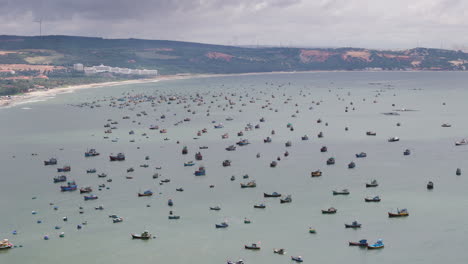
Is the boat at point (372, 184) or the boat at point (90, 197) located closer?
the boat at point (90, 197)

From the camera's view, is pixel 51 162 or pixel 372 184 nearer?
pixel 372 184

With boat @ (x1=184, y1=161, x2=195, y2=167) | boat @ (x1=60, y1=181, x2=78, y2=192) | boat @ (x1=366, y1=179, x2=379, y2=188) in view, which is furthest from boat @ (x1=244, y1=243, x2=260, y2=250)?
boat @ (x1=184, y1=161, x2=195, y2=167)

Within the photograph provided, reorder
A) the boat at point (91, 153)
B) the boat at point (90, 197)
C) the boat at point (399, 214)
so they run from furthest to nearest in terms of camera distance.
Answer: the boat at point (91, 153) → the boat at point (90, 197) → the boat at point (399, 214)

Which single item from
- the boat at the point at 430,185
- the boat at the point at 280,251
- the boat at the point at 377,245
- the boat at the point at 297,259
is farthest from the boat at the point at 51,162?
the boat at the point at 377,245

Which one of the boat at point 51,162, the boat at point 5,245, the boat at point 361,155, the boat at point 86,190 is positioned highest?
the boat at point 361,155

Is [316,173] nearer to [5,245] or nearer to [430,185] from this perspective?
[430,185]

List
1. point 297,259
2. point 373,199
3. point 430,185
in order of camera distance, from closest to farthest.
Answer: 1. point 297,259
2. point 373,199
3. point 430,185

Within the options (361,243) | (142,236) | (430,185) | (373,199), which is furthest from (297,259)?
(430,185)

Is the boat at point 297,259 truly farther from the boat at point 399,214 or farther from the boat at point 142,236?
the boat at point 399,214

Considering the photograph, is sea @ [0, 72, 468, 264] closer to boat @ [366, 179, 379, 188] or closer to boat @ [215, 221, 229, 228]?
boat @ [215, 221, 229, 228]

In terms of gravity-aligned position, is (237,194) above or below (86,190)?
above

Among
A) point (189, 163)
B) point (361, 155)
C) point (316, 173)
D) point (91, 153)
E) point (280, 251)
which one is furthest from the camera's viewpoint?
point (91, 153)
